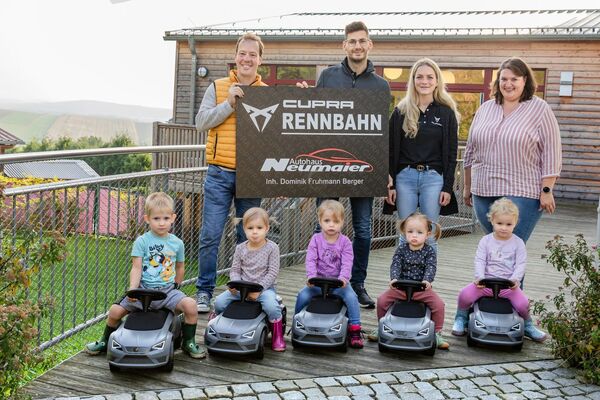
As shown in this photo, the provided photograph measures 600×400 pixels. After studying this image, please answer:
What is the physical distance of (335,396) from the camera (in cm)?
407

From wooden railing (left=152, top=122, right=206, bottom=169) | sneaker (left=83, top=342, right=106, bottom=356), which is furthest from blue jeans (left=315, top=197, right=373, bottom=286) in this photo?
wooden railing (left=152, top=122, right=206, bottom=169)

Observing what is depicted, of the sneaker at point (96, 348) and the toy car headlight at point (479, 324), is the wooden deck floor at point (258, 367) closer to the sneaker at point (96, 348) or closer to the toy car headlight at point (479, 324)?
the sneaker at point (96, 348)

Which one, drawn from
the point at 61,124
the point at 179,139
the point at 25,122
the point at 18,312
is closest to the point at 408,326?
the point at 18,312

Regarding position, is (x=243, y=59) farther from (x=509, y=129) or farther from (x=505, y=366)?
(x=505, y=366)

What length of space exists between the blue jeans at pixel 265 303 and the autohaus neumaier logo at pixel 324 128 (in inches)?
40.1

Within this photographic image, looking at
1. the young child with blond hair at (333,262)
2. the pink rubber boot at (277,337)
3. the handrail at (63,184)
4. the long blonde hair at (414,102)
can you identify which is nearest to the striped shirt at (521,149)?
the long blonde hair at (414,102)

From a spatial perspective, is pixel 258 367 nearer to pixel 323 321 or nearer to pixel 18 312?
pixel 323 321

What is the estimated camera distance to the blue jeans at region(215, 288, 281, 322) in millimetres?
4680

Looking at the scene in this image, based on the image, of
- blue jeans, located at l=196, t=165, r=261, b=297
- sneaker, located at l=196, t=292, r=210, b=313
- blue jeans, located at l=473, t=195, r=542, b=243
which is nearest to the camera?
blue jeans, located at l=473, t=195, r=542, b=243

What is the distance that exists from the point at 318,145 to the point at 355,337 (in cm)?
140

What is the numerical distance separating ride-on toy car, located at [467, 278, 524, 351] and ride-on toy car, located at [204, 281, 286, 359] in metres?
1.35

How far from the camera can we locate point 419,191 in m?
5.27

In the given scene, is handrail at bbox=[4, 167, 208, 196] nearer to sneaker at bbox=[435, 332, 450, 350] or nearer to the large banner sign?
the large banner sign

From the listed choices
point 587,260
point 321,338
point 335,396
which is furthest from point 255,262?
point 587,260
